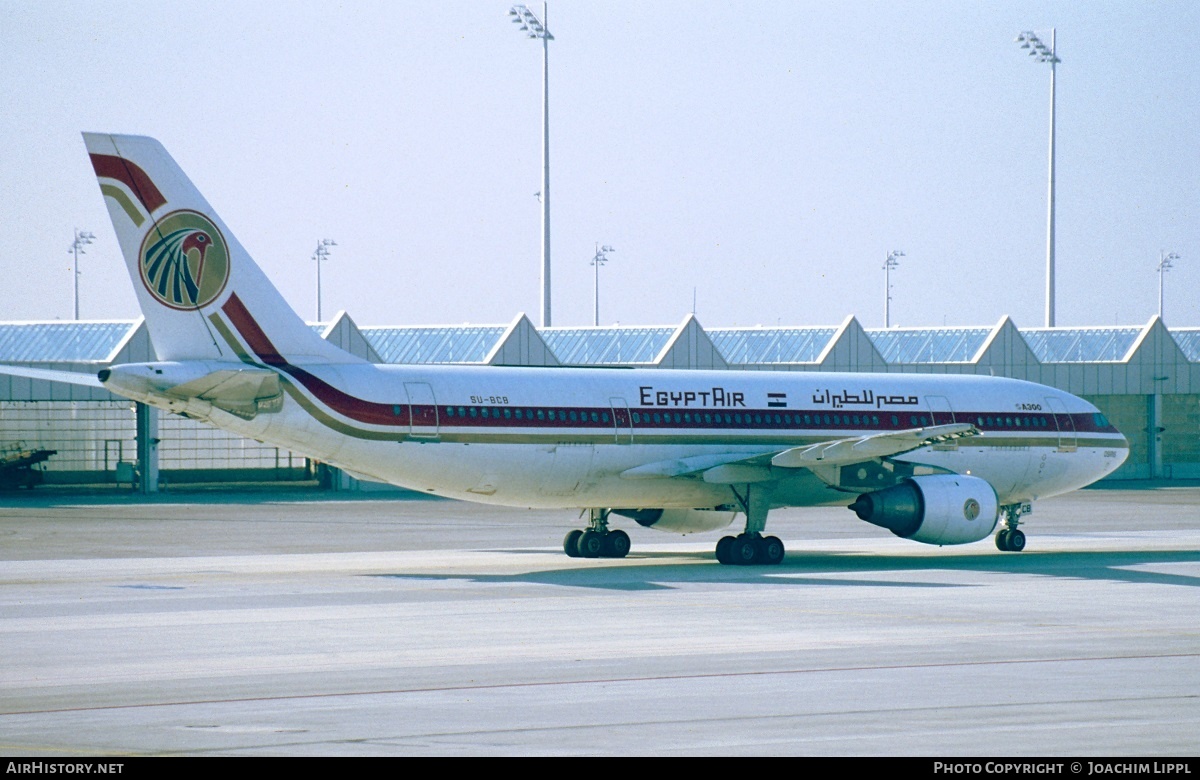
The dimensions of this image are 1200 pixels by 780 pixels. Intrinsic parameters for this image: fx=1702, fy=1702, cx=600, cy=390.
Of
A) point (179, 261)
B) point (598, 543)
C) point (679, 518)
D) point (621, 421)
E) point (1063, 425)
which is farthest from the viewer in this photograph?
point (1063, 425)

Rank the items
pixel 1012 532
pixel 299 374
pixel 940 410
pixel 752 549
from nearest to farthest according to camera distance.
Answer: pixel 299 374
pixel 752 549
pixel 940 410
pixel 1012 532

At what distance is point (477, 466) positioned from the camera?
30.2 metres

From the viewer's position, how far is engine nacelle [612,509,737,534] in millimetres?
35594

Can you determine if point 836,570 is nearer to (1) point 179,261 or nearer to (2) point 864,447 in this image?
(2) point 864,447

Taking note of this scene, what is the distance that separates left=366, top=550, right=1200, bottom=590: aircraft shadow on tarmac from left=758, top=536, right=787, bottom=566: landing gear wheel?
0.20 meters

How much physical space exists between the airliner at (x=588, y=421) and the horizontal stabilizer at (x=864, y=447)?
50 mm

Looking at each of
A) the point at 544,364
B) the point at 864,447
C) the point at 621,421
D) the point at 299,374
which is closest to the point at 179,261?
the point at 299,374

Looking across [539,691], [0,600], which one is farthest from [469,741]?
[0,600]

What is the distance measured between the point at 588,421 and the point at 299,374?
5.91 metres

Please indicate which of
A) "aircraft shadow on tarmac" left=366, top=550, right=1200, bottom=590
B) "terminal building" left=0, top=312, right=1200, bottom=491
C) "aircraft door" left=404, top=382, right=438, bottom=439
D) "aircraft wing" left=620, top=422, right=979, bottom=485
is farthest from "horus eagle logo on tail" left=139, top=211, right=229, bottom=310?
"terminal building" left=0, top=312, right=1200, bottom=491

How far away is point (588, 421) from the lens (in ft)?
105

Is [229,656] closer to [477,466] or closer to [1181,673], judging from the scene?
[1181,673]

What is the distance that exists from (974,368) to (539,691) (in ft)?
202

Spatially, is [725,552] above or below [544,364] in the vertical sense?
below
